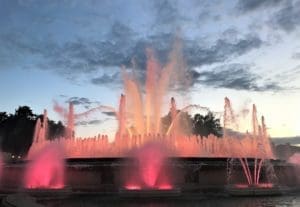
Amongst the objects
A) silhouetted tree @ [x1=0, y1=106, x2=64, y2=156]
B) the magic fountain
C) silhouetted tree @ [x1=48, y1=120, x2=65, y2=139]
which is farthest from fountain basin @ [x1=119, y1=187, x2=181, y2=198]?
silhouetted tree @ [x1=48, y1=120, x2=65, y2=139]

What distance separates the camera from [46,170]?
90.7 ft

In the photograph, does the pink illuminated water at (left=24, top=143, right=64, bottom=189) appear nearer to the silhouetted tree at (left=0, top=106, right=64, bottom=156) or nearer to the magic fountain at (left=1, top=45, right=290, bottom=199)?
the magic fountain at (left=1, top=45, right=290, bottom=199)

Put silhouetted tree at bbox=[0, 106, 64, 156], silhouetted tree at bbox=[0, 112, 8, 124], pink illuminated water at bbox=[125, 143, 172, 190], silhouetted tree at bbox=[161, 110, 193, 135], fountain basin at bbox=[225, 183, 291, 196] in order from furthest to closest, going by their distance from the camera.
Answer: silhouetted tree at bbox=[0, 112, 8, 124]
silhouetted tree at bbox=[0, 106, 64, 156]
silhouetted tree at bbox=[161, 110, 193, 135]
pink illuminated water at bbox=[125, 143, 172, 190]
fountain basin at bbox=[225, 183, 291, 196]

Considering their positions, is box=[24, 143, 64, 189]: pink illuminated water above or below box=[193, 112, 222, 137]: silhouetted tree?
below

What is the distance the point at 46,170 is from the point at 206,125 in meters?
71.7

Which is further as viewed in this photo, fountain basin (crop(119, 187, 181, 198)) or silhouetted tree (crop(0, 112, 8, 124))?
silhouetted tree (crop(0, 112, 8, 124))

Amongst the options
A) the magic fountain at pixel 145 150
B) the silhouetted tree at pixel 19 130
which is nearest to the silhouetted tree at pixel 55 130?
the silhouetted tree at pixel 19 130

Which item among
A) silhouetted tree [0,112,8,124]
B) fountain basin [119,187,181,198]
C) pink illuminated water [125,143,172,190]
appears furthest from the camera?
silhouetted tree [0,112,8,124]

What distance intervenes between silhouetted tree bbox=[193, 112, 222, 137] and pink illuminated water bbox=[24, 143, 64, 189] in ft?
222

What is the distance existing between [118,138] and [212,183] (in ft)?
31.4

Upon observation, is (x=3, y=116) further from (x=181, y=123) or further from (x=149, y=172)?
(x=149, y=172)

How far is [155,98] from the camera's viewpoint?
37750mm

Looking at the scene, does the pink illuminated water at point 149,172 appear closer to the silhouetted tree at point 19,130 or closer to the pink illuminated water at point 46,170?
the pink illuminated water at point 46,170

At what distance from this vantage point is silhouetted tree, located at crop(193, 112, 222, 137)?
95000mm
